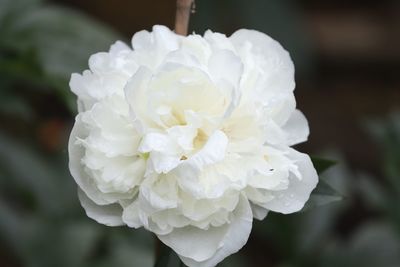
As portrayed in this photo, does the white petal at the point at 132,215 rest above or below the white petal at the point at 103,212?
above

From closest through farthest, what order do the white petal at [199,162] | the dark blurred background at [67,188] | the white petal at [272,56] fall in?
the white petal at [199,162] → the white petal at [272,56] → the dark blurred background at [67,188]

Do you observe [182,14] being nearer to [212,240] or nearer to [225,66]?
[225,66]

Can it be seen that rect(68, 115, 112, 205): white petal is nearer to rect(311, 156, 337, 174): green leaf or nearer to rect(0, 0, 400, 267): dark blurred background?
rect(0, 0, 400, 267): dark blurred background

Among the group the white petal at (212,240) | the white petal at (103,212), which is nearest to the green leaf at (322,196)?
the white petal at (212,240)

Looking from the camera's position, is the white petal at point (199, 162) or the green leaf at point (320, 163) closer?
the white petal at point (199, 162)

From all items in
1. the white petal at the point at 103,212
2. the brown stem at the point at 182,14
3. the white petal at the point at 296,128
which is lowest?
the white petal at the point at 103,212

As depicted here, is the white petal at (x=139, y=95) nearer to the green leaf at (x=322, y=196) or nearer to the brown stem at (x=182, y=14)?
the brown stem at (x=182, y=14)

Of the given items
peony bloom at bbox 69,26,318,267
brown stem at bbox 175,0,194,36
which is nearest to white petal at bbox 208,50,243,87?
peony bloom at bbox 69,26,318,267

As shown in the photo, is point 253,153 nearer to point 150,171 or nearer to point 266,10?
point 150,171

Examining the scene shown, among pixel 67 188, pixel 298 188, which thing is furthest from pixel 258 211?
pixel 67 188
